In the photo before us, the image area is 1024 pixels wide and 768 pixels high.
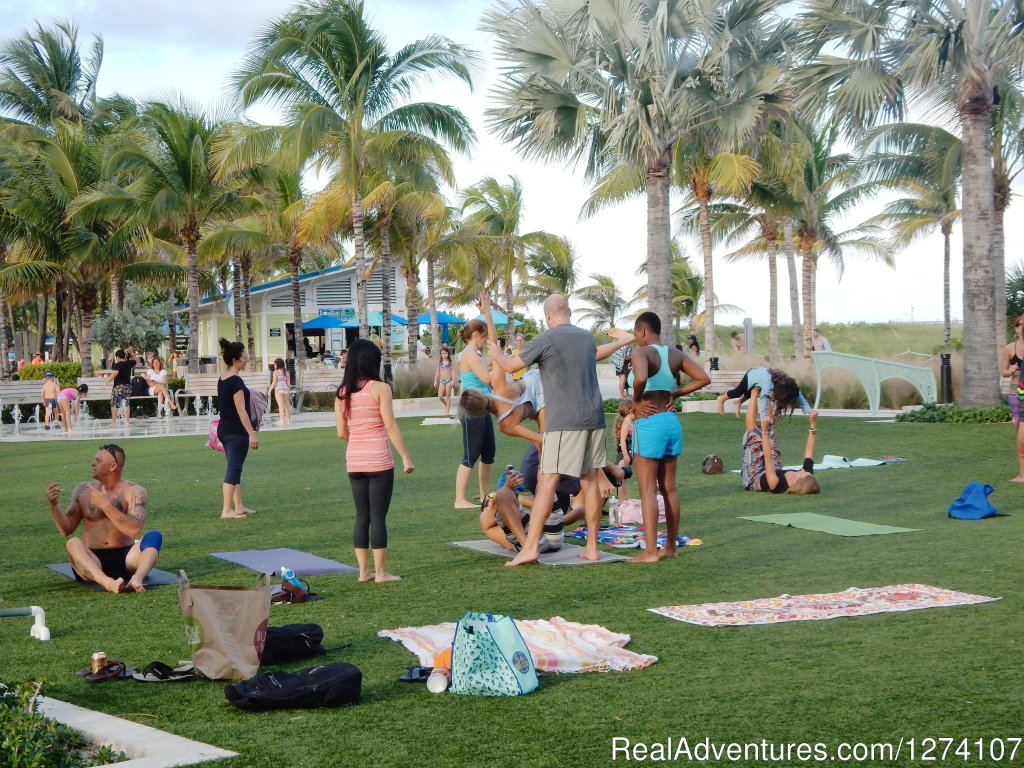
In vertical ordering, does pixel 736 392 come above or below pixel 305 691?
above

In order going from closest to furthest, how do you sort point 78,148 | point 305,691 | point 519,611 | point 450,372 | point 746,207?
point 305,691, point 519,611, point 450,372, point 78,148, point 746,207

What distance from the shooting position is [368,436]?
743 cm

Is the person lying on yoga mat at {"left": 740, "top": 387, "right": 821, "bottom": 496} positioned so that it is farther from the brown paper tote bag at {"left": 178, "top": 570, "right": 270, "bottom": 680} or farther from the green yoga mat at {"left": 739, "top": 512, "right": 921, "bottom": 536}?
the brown paper tote bag at {"left": 178, "top": 570, "right": 270, "bottom": 680}

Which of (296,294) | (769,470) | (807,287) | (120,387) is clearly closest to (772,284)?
(807,287)

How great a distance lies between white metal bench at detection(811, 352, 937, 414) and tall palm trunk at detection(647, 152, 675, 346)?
3689 mm

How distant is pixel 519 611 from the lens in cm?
653

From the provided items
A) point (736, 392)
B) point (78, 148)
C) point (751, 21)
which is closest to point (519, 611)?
point (736, 392)

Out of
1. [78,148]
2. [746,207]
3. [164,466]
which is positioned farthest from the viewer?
[746,207]

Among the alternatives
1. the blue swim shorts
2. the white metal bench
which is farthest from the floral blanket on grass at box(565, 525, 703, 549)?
the white metal bench

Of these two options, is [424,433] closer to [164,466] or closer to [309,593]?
[164,466]

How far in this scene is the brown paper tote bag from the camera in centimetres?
514

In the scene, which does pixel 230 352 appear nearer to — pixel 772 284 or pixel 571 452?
pixel 571 452

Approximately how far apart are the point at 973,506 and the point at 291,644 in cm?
653

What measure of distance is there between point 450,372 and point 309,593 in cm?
1982
